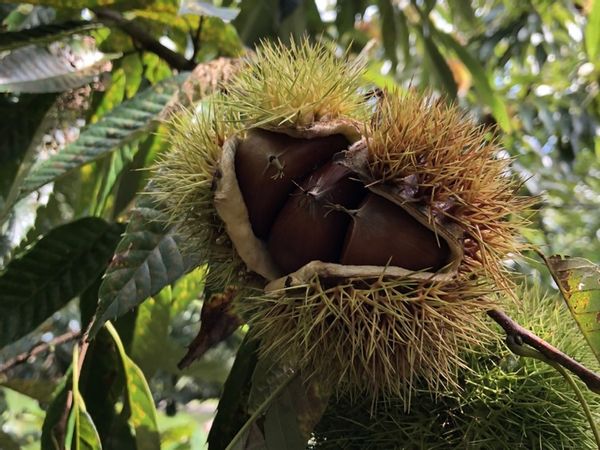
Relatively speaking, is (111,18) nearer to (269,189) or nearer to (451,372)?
(269,189)

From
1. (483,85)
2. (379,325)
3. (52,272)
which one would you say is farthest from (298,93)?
(483,85)

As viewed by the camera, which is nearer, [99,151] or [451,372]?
[451,372]

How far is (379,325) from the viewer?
61cm

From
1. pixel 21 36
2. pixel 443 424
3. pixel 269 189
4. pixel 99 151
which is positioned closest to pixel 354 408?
pixel 443 424

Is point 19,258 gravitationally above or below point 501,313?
above

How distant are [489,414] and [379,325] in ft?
0.58

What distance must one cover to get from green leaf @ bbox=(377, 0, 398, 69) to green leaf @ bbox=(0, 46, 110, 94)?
818mm

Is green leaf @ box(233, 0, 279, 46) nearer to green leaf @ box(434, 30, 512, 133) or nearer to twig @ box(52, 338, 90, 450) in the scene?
green leaf @ box(434, 30, 512, 133)

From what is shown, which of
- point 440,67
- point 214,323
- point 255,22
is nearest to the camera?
point 214,323

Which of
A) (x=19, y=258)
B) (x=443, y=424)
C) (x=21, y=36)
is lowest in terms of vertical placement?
(x=443, y=424)

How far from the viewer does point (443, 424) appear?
0.69 meters

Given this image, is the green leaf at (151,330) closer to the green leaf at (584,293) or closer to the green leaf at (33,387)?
the green leaf at (33,387)

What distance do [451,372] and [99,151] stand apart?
558 mm

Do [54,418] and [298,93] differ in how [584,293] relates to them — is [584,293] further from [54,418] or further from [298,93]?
[54,418]
